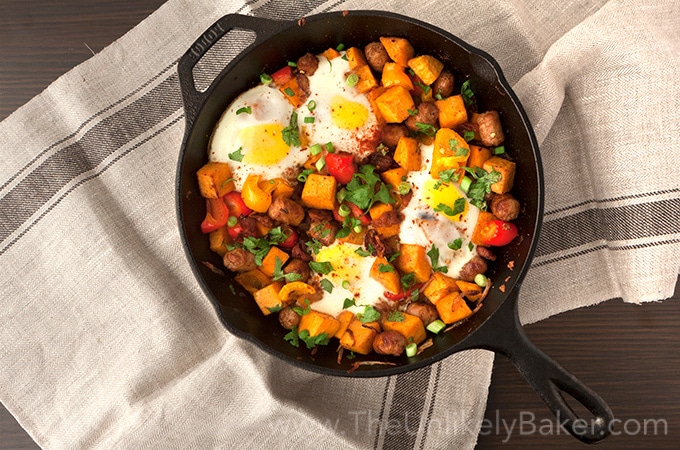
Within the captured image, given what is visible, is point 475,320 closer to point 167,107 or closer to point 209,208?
point 209,208

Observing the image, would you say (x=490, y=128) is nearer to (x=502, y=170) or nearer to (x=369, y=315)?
(x=502, y=170)

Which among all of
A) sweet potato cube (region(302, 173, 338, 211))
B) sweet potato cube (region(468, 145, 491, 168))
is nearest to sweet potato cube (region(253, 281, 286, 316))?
sweet potato cube (region(302, 173, 338, 211))

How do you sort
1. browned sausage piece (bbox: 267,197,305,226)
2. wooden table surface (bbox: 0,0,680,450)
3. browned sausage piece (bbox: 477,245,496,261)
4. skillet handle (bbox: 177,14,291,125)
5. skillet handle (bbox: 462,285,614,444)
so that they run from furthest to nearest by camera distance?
wooden table surface (bbox: 0,0,680,450)
browned sausage piece (bbox: 477,245,496,261)
browned sausage piece (bbox: 267,197,305,226)
skillet handle (bbox: 177,14,291,125)
skillet handle (bbox: 462,285,614,444)

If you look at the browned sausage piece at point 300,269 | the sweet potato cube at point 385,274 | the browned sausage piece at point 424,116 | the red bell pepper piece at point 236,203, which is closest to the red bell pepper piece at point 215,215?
the red bell pepper piece at point 236,203

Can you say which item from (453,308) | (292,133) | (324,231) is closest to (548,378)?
(453,308)

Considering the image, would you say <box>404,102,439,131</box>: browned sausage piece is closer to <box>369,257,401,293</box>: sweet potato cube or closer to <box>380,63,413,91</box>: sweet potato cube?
<box>380,63,413,91</box>: sweet potato cube

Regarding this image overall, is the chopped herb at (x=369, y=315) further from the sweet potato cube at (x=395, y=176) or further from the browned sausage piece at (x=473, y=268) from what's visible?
the sweet potato cube at (x=395, y=176)

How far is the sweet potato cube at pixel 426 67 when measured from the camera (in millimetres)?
2770

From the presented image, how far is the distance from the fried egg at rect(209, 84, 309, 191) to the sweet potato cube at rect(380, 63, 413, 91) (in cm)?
45

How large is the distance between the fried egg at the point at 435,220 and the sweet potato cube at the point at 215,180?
0.78 m

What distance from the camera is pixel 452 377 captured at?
3.05m

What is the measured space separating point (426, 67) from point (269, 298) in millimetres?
1222

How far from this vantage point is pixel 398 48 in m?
2.78

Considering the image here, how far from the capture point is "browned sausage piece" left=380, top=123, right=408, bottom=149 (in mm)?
2775
